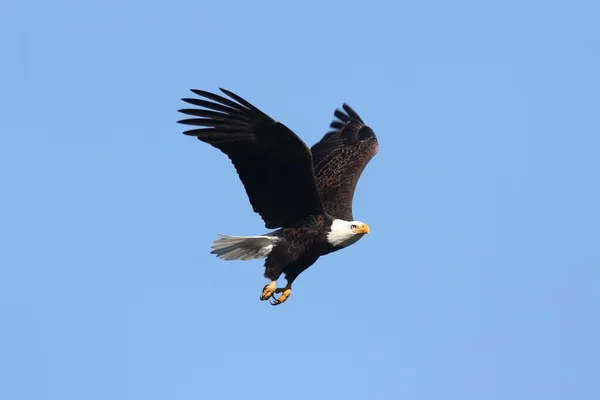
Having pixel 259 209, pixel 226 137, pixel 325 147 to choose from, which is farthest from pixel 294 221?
pixel 325 147

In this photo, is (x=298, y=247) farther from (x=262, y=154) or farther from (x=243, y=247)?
(x=262, y=154)

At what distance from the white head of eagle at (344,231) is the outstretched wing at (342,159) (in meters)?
0.60

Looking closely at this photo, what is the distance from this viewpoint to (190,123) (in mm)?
11148

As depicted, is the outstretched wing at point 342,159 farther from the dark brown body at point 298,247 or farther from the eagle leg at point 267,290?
the eagle leg at point 267,290

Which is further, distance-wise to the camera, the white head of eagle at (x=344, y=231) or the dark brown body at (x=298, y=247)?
the white head of eagle at (x=344, y=231)

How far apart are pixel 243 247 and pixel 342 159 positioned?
2.27 meters

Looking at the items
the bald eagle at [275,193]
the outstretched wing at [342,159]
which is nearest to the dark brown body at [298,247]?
the bald eagle at [275,193]

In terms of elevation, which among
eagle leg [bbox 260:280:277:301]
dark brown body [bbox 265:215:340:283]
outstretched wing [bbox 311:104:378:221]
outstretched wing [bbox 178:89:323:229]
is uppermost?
outstretched wing [bbox 311:104:378:221]

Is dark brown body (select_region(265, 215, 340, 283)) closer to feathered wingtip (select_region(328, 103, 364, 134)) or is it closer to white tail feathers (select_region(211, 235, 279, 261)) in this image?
white tail feathers (select_region(211, 235, 279, 261))

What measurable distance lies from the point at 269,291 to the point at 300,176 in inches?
46.2

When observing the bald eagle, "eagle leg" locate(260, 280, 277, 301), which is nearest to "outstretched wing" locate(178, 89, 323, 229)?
the bald eagle

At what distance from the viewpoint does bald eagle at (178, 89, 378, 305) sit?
1113cm

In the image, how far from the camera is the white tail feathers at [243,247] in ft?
38.3

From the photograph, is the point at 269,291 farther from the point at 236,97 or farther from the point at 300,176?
the point at 236,97
